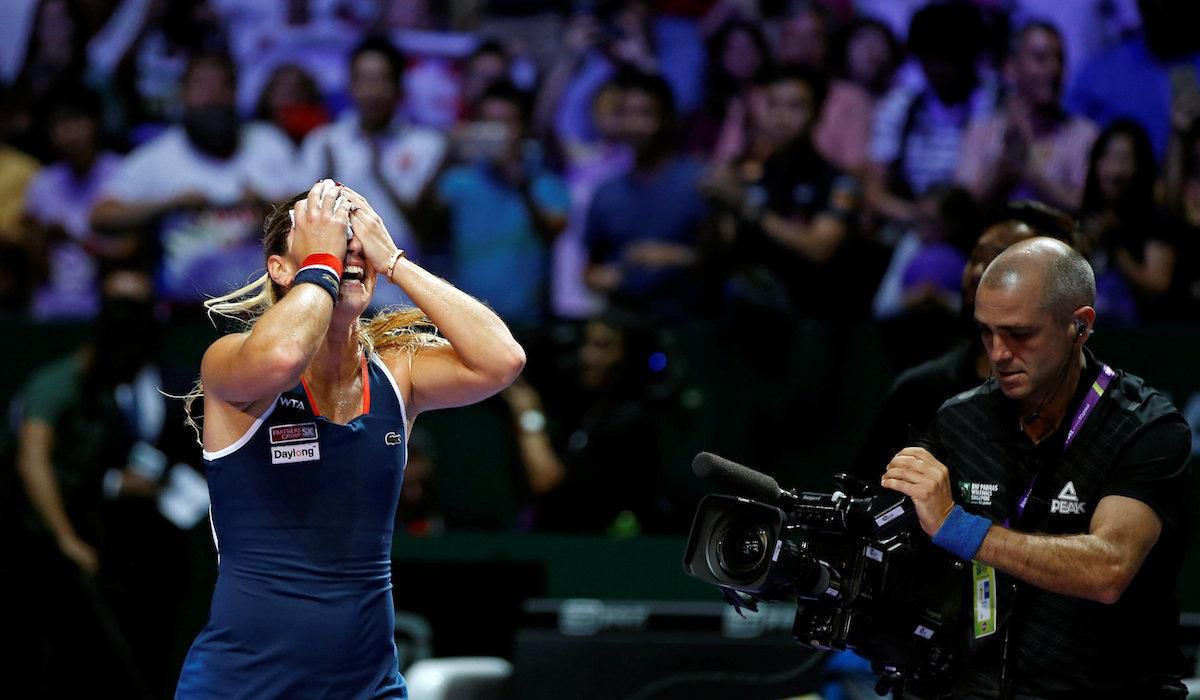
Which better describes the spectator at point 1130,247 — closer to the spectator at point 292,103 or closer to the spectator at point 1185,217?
the spectator at point 1185,217

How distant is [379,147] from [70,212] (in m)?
1.83

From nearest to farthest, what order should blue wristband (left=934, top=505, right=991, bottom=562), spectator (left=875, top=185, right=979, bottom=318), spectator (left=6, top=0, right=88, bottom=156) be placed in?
blue wristband (left=934, top=505, right=991, bottom=562) → spectator (left=875, top=185, right=979, bottom=318) → spectator (left=6, top=0, right=88, bottom=156)

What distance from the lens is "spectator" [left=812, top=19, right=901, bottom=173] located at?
24.0ft

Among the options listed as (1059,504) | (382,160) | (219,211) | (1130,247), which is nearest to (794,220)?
(1130,247)

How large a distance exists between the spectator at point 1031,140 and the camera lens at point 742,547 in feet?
14.6

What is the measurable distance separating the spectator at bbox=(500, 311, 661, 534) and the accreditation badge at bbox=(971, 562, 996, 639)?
145 inches

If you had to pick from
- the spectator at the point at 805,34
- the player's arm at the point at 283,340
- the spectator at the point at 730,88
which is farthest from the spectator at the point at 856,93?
the player's arm at the point at 283,340

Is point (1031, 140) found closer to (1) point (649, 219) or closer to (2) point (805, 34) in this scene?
(2) point (805, 34)

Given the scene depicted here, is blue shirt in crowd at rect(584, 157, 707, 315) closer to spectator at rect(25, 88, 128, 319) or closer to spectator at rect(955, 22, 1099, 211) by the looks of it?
spectator at rect(955, 22, 1099, 211)

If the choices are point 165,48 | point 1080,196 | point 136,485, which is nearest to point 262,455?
point 136,485

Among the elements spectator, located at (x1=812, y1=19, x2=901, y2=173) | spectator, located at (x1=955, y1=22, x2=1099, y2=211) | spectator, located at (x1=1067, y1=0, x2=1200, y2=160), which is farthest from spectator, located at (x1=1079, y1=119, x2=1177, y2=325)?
spectator, located at (x1=812, y1=19, x2=901, y2=173)

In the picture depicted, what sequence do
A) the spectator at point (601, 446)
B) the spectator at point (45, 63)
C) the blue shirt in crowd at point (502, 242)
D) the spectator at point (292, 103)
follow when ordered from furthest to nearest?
the spectator at point (45, 63), the spectator at point (292, 103), the blue shirt in crowd at point (502, 242), the spectator at point (601, 446)

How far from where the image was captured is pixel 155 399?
7160 millimetres

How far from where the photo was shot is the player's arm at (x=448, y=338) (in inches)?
124
